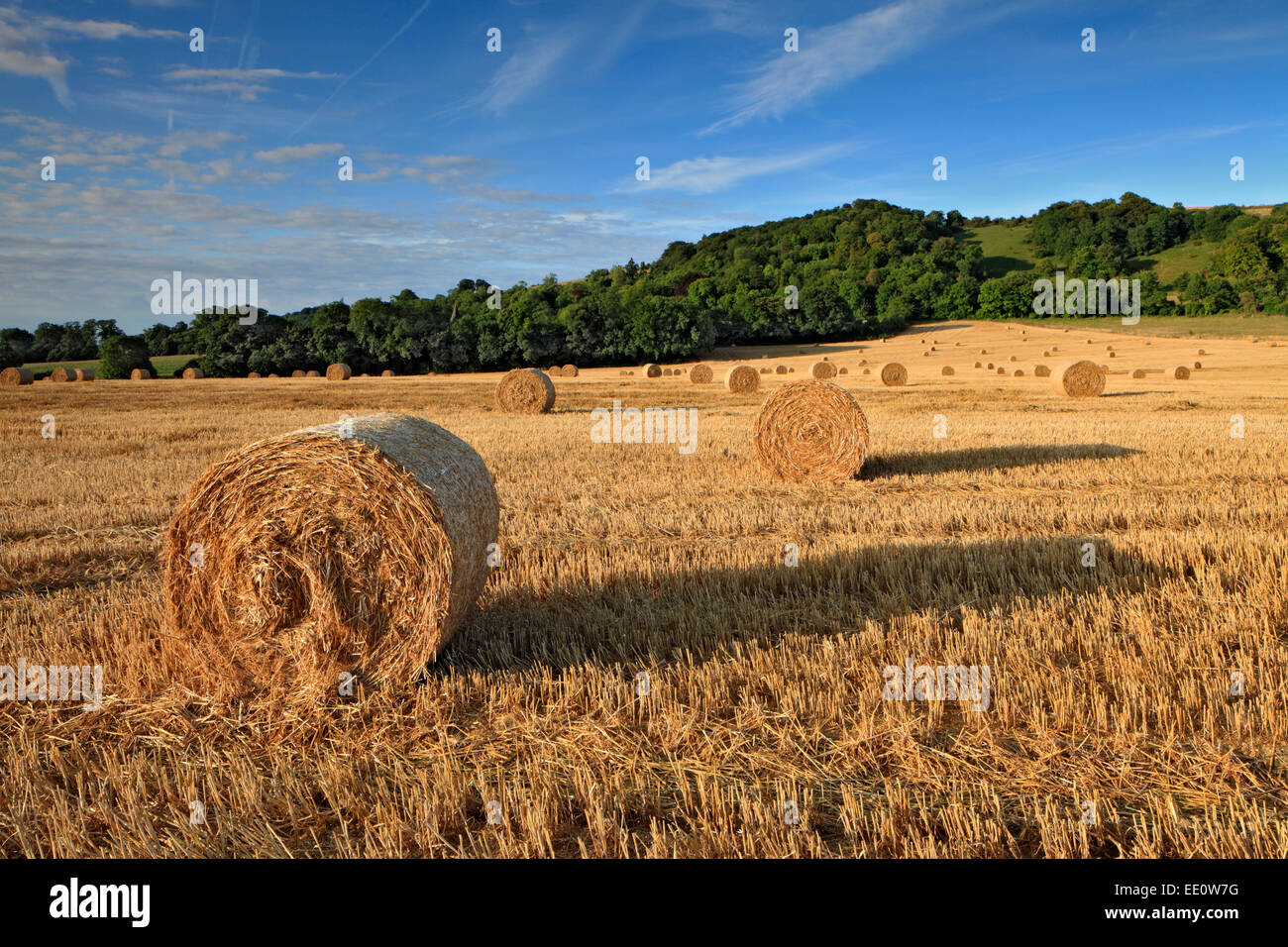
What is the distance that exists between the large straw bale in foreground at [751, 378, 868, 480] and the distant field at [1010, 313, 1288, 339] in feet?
158

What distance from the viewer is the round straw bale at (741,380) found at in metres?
31.1

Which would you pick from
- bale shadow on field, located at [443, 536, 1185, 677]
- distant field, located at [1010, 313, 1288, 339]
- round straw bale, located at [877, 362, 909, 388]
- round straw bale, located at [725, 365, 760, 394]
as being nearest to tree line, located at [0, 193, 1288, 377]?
distant field, located at [1010, 313, 1288, 339]

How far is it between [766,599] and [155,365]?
199 feet

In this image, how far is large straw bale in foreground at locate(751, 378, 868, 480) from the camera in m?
12.3

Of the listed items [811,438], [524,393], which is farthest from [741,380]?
[811,438]

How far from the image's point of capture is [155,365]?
56.2 meters

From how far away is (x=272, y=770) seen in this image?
A: 4047 mm

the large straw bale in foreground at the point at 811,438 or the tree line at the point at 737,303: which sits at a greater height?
the tree line at the point at 737,303

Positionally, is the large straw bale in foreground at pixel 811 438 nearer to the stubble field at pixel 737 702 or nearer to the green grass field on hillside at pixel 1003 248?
the stubble field at pixel 737 702

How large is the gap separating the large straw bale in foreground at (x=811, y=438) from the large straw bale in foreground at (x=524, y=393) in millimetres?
Result: 12815

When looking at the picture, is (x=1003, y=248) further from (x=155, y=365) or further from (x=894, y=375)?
(x=155, y=365)

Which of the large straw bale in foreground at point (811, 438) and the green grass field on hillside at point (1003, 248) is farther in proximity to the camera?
the green grass field on hillside at point (1003, 248)

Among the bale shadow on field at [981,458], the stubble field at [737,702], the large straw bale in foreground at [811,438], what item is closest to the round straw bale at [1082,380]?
the bale shadow on field at [981,458]

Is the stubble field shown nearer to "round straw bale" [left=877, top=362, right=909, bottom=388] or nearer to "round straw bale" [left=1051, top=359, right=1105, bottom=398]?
"round straw bale" [left=1051, top=359, right=1105, bottom=398]
